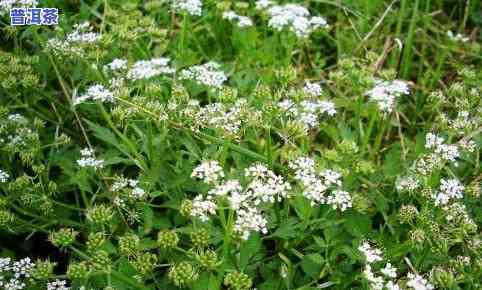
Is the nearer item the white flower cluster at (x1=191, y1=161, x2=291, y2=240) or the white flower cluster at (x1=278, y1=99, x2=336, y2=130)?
the white flower cluster at (x1=191, y1=161, x2=291, y2=240)

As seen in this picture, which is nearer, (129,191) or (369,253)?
(369,253)

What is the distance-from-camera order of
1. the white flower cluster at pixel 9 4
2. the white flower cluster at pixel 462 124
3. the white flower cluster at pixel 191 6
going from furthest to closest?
the white flower cluster at pixel 191 6 < the white flower cluster at pixel 9 4 < the white flower cluster at pixel 462 124

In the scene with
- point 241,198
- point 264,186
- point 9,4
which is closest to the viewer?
point 241,198

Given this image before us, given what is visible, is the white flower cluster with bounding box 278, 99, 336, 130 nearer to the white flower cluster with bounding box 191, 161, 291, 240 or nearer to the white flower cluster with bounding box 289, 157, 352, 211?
the white flower cluster with bounding box 289, 157, 352, 211

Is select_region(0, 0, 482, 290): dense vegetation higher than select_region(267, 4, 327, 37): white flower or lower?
lower

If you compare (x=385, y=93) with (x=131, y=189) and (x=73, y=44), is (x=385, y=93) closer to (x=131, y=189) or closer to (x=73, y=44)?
(x=131, y=189)

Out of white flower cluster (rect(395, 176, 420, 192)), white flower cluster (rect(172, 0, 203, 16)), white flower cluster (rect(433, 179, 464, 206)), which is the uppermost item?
white flower cluster (rect(172, 0, 203, 16))

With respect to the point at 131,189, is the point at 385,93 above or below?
above

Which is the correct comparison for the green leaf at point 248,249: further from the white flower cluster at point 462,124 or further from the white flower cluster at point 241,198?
the white flower cluster at point 462,124

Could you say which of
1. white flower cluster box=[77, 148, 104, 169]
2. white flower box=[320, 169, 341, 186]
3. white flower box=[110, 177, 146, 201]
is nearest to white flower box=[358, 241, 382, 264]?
white flower box=[320, 169, 341, 186]

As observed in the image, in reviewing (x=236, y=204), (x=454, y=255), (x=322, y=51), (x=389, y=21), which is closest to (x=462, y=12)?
(x=389, y=21)

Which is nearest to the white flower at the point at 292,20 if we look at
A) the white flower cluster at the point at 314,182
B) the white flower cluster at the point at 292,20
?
the white flower cluster at the point at 292,20

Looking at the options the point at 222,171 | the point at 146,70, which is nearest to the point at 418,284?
the point at 222,171
